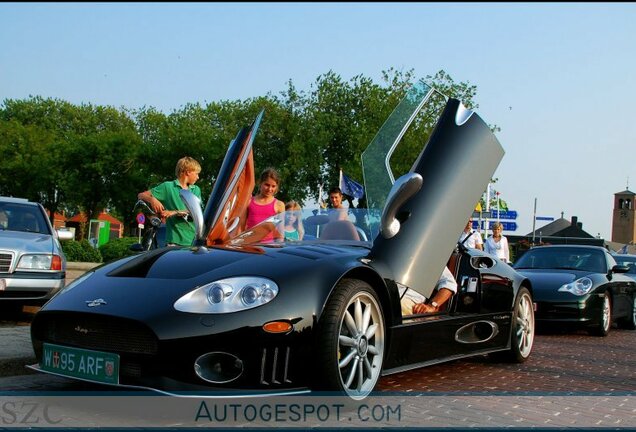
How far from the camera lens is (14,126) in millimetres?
57875

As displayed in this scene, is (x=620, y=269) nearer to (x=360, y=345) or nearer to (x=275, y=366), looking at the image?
(x=360, y=345)

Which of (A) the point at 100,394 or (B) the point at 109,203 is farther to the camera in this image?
(B) the point at 109,203

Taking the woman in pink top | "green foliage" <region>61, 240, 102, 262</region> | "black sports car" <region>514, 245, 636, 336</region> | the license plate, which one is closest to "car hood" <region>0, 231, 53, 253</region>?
the woman in pink top

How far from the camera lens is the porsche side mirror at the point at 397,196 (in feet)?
16.8

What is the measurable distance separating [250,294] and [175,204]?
3229mm

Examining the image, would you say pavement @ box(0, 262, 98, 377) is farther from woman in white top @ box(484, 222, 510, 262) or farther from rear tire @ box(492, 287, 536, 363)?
woman in white top @ box(484, 222, 510, 262)

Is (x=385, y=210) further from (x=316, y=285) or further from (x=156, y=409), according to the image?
(x=156, y=409)

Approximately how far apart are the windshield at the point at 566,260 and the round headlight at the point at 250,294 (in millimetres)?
8468

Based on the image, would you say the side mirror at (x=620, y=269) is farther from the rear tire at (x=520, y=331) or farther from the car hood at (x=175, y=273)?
the car hood at (x=175, y=273)

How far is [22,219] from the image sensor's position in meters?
9.63

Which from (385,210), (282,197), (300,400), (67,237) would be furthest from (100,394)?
(282,197)

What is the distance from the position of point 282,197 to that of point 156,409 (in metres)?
42.5

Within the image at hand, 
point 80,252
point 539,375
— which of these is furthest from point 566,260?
point 80,252

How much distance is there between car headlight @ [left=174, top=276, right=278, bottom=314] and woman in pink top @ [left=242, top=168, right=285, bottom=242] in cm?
130
